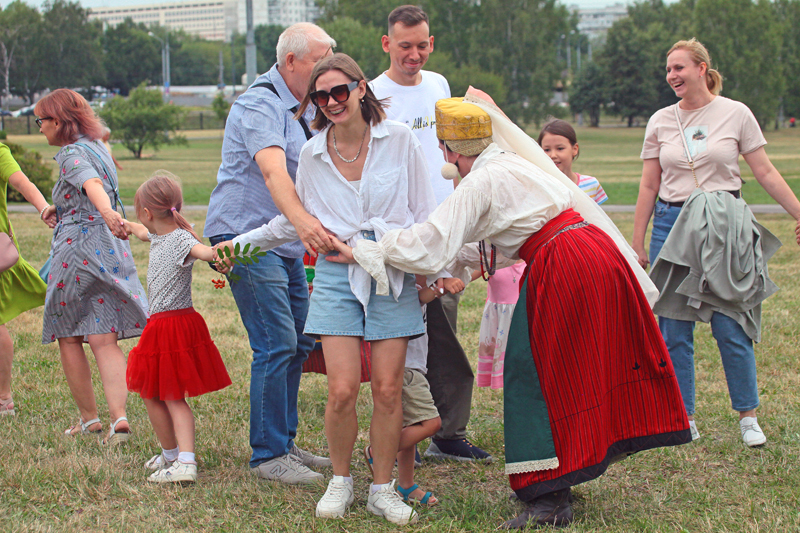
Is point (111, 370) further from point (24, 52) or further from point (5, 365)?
point (24, 52)

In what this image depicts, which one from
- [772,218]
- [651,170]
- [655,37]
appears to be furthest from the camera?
[655,37]

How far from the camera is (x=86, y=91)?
9738cm

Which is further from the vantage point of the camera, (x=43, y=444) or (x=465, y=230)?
(x=43, y=444)

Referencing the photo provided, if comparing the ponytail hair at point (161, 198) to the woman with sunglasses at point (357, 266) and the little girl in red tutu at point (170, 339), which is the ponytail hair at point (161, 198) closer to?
the little girl in red tutu at point (170, 339)

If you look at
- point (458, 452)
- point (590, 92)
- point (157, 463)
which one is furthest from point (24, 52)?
point (458, 452)

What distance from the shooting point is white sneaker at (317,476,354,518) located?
350 cm

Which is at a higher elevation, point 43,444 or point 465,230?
point 465,230

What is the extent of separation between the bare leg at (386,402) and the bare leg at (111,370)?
76.0 inches

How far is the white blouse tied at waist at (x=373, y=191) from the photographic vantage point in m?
3.48

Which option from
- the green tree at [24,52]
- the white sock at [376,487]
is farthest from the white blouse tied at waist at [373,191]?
the green tree at [24,52]

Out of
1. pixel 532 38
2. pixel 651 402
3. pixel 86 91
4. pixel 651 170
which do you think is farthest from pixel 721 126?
pixel 86 91

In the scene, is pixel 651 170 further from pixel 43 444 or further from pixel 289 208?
pixel 43 444

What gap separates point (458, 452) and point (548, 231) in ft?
5.15

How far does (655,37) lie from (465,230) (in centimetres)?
7463
